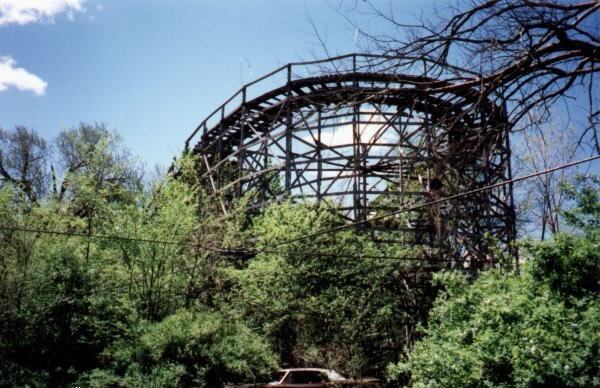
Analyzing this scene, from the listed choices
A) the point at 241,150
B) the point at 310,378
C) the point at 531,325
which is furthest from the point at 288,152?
the point at 531,325

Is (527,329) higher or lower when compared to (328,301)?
higher

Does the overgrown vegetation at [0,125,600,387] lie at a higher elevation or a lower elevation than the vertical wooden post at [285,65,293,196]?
lower

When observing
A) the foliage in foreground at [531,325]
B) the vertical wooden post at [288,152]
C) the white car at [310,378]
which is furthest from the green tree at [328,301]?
the foliage in foreground at [531,325]

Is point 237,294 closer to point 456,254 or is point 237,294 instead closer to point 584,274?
point 456,254

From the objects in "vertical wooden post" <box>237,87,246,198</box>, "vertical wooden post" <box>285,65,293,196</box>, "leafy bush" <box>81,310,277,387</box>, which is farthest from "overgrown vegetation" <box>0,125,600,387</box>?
"vertical wooden post" <box>237,87,246,198</box>

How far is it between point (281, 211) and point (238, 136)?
7155mm

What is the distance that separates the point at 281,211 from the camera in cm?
1502

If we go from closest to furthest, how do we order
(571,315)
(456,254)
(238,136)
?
1. (571,315)
2. (456,254)
3. (238,136)

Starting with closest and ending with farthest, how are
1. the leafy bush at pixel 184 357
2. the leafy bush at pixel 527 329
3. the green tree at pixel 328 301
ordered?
the leafy bush at pixel 527 329 < the leafy bush at pixel 184 357 < the green tree at pixel 328 301

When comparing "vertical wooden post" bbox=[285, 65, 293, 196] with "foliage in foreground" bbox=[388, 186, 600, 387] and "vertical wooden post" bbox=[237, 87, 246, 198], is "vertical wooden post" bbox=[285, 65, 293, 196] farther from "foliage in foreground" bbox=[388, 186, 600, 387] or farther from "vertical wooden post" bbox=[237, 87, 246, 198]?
"foliage in foreground" bbox=[388, 186, 600, 387]

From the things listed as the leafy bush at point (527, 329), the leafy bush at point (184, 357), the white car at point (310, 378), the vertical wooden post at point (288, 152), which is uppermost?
the vertical wooden post at point (288, 152)

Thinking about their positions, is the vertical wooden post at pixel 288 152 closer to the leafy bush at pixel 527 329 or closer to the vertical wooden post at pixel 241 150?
the vertical wooden post at pixel 241 150

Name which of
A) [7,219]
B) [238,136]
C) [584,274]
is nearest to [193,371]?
[7,219]

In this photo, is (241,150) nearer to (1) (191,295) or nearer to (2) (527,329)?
(1) (191,295)
